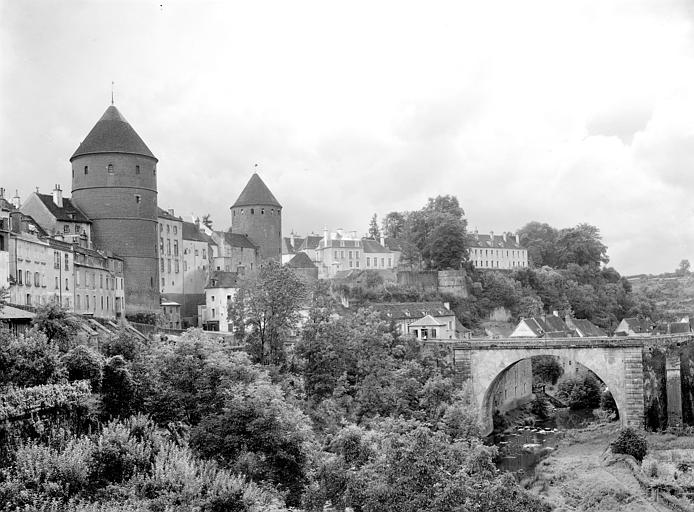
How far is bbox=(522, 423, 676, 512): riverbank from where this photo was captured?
1393 inches

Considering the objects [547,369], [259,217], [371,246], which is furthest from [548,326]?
[259,217]

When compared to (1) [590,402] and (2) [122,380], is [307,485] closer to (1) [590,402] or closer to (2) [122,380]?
(2) [122,380]

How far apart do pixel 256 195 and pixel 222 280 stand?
13559 mm

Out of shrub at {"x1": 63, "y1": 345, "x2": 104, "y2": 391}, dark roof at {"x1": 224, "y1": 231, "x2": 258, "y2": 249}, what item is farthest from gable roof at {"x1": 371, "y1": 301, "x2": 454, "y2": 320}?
shrub at {"x1": 63, "y1": 345, "x2": 104, "y2": 391}

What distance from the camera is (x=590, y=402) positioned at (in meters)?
67.9

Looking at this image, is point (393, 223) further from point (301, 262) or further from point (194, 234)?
point (194, 234)

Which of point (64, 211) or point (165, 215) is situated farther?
point (165, 215)

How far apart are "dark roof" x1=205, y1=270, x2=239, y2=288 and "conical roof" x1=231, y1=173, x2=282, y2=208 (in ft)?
36.7

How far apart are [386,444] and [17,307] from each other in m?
20.9

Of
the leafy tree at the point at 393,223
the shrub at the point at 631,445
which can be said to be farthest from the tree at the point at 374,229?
the shrub at the point at 631,445

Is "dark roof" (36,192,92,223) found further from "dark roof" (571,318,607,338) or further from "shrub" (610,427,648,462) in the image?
"dark roof" (571,318,607,338)

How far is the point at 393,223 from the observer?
116062 millimetres

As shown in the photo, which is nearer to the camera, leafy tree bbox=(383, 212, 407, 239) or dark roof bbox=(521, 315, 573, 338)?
dark roof bbox=(521, 315, 573, 338)

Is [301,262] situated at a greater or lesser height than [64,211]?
lesser
